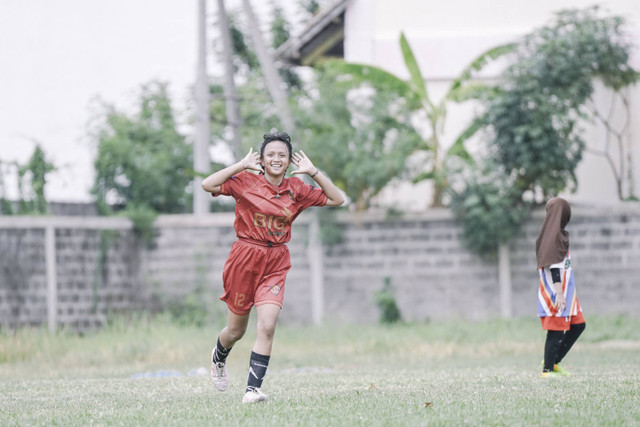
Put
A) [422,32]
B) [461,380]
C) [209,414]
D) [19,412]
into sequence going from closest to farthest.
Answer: [209,414] < [19,412] < [461,380] < [422,32]

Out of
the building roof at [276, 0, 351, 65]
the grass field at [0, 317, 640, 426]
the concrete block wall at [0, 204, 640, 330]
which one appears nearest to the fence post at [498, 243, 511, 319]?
the concrete block wall at [0, 204, 640, 330]

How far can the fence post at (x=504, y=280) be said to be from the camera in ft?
58.8

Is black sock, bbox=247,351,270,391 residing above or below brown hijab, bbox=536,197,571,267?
below

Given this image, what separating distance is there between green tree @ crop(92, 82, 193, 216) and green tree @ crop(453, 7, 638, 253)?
242 inches

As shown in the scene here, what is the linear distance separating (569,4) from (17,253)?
41.9 feet

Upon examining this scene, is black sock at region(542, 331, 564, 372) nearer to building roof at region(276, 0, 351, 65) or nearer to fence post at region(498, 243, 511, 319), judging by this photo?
fence post at region(498, 243, 511, 319)

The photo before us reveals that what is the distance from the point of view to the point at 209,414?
6.41m

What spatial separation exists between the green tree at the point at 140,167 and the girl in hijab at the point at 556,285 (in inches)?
460

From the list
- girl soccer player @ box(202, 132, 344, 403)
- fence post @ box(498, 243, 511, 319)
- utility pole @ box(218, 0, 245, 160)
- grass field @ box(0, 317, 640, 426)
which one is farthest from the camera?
utility pole @ box(218, 0, 245, 160)

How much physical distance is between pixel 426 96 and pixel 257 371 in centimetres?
1274

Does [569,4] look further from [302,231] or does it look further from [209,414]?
[209,414]

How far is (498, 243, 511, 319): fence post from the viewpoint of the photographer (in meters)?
17.9

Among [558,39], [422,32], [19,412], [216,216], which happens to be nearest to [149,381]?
[19,412]

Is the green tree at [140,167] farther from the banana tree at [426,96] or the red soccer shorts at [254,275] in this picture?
the red soccer shorts at [254,275]
